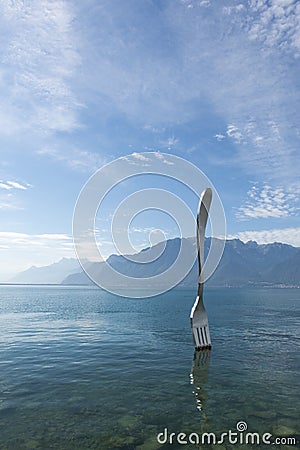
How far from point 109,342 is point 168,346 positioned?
845cm

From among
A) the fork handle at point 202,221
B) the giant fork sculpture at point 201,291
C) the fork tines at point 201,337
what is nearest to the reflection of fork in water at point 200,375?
the fork tines at point 201,337

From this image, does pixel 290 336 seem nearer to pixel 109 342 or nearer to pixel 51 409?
pixel 109 342

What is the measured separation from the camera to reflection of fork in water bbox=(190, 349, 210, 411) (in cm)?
2068

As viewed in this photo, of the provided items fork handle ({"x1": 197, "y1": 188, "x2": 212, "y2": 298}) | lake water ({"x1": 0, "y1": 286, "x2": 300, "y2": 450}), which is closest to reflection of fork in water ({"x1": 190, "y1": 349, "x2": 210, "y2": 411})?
lake water ({"x1": 0, "y1": 286, "x2": 300, "y2": 450})

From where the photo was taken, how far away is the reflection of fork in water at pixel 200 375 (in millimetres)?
20680

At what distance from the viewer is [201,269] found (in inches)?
1291

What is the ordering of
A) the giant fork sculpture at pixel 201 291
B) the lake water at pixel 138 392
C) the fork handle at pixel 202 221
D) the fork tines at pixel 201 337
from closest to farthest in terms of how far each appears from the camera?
the lake water at pixel 138 392
the giant fork sculpture at pixel 201 291
the fork handle at pixel 202 221
the fork tines at pixel 201 337

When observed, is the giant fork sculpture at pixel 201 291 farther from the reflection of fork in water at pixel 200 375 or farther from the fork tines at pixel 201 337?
the reflection of fork in water at pixel 200 375

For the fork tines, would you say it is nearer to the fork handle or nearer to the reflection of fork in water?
the reflection of fork in water

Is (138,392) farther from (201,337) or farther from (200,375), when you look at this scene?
(201,337)

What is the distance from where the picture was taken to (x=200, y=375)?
26.4 meters

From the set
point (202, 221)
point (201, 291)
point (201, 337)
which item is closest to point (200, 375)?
point (201, 291)

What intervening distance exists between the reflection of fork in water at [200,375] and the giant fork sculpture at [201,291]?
5.22ft

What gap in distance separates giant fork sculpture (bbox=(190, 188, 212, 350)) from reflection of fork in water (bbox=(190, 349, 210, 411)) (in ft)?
5.22
